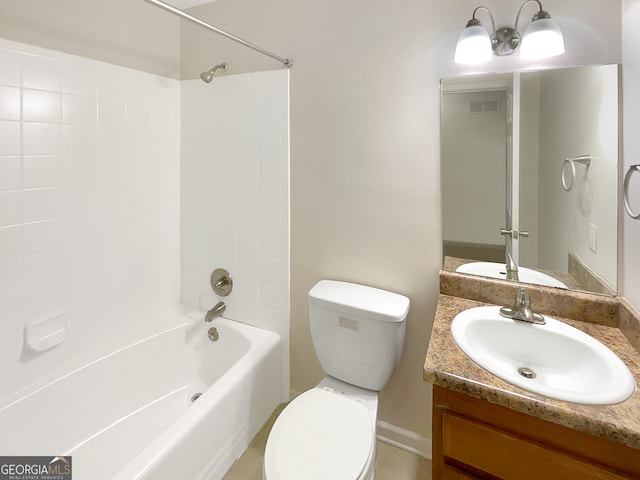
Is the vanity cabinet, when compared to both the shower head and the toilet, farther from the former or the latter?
the shower head

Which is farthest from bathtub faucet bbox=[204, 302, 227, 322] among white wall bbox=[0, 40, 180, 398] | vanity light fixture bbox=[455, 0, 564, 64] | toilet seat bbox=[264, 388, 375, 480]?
vanity light fixture bbox=[455, 0, 564, 64]

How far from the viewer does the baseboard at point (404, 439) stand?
1646 mm

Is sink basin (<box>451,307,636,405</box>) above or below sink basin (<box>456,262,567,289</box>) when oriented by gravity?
below

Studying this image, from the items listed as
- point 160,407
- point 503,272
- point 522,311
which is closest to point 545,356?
point 522,311

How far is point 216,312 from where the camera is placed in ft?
6.57

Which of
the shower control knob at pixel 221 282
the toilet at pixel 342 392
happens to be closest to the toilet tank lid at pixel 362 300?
the toilet at pixel 342 392

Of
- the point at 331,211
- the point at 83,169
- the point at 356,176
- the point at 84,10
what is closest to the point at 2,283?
the point at 83,169

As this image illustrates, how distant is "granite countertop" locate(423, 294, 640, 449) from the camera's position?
28.5 inches

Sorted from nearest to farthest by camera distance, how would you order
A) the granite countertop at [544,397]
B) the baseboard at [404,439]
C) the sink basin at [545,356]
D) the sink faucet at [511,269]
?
the granite countertop at [544,397]
the sink basin at [545,356]
the sink faucet at [511,269]
the baseboard at [404,439]

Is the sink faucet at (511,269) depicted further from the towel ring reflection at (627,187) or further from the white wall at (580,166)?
the towel ring reflection at (627,187)

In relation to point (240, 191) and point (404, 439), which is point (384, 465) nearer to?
point (404, 439)

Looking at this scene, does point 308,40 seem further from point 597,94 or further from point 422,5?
point 597,94

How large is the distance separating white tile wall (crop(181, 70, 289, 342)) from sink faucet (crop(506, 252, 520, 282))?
1.11 m

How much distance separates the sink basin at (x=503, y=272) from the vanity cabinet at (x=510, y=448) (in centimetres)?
67
